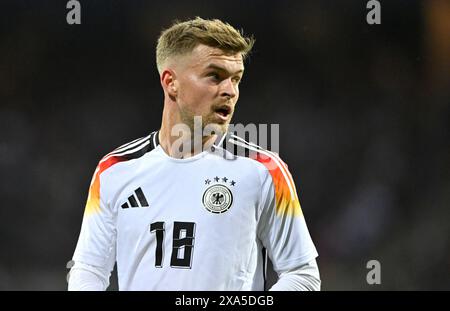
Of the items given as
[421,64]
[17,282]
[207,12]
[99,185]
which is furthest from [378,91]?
[17,282]

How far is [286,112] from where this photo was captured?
210 inches

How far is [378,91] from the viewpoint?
16.7ft

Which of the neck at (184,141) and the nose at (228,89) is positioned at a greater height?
the nose at (228,89)

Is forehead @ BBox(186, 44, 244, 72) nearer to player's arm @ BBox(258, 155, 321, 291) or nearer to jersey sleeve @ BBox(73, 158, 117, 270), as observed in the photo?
player's arm @ BBox(258, 155, 321, 291)

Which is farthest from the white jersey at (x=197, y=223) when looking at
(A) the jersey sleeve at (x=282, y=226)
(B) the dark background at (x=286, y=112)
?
(B) the dark background at (x=286, y=112)

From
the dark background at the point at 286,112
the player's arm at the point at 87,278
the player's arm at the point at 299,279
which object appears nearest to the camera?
the player's arm at the point at 299,279

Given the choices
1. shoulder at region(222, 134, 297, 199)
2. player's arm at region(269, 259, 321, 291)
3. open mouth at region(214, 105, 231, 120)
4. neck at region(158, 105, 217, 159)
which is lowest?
player's arm at region(269, 259, 321, 291)

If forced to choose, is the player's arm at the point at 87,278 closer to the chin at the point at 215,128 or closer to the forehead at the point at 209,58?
the chin at the point at 215,128

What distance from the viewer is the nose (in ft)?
12.1

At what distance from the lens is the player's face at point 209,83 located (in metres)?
3.70

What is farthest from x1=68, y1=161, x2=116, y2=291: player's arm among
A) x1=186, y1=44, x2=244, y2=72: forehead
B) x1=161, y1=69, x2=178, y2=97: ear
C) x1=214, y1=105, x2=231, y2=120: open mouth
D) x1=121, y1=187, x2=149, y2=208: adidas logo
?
x1=186, y1=44, x2=244, y2=72: forehead

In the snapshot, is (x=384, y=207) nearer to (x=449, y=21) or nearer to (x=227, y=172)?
(x=449, y=21)

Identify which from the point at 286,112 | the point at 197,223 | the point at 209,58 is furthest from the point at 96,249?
the point at 286,112

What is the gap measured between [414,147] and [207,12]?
194 cm
